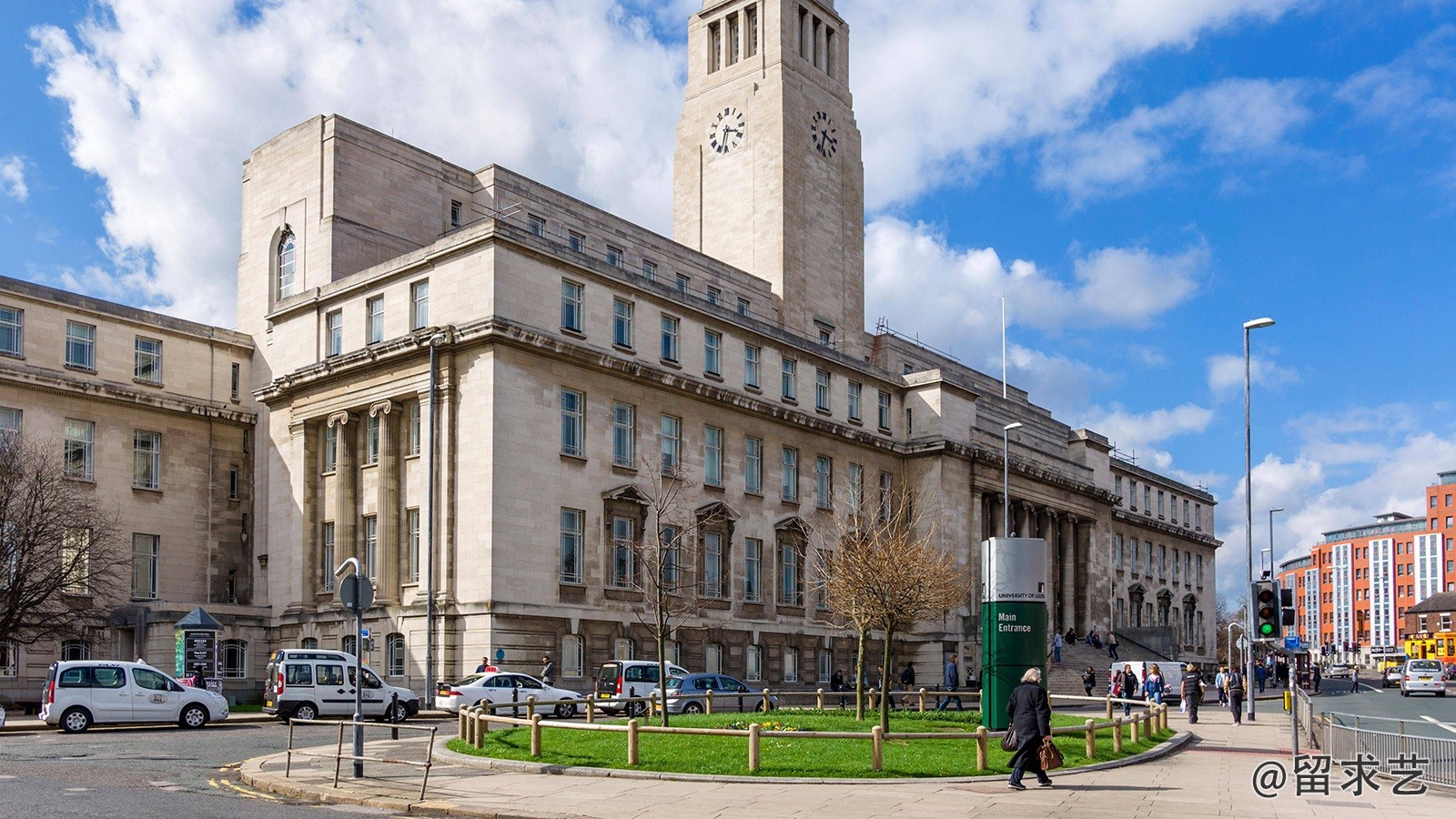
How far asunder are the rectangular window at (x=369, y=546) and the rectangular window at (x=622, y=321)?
1130 cm

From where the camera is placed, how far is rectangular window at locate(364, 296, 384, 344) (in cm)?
5150

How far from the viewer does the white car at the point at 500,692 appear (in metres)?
38.1

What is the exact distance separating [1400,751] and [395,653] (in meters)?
34.5

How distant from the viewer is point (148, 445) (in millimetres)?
55125

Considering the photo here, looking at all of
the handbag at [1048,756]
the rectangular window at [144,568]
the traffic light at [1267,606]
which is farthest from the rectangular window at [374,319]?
the handbag at [1048,756]

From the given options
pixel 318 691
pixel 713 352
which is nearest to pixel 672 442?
pixel 713 352

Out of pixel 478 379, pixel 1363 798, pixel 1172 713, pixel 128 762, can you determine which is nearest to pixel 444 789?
pixel 128 762

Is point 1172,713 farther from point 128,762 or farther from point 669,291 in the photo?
point 128,762

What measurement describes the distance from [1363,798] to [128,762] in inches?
813

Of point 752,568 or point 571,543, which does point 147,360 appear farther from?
point 752,568

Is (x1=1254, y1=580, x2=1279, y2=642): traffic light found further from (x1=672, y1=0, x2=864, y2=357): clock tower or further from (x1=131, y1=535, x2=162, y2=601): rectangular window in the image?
(x1=672, y1=0, x2=864, y2=357): clock tower

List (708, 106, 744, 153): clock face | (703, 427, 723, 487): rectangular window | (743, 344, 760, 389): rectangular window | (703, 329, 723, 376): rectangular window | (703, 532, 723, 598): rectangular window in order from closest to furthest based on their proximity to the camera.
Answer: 1. (703, 532, 723, 598): rectangular window
2. (703, 427, 723, 487): rectangular window
3. (703, 329, 723, 376): rectangular window
4. (743, 344, 760, 389): rectangular window
5. (708, 106, 744, 153): clock face

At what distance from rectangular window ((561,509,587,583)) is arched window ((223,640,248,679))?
14.1m

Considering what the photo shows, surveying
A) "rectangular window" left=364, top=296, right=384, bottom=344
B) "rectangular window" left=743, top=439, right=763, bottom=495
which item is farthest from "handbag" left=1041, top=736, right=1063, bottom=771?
"rectangular window" left=743, top=439, right=763, bottom=495
